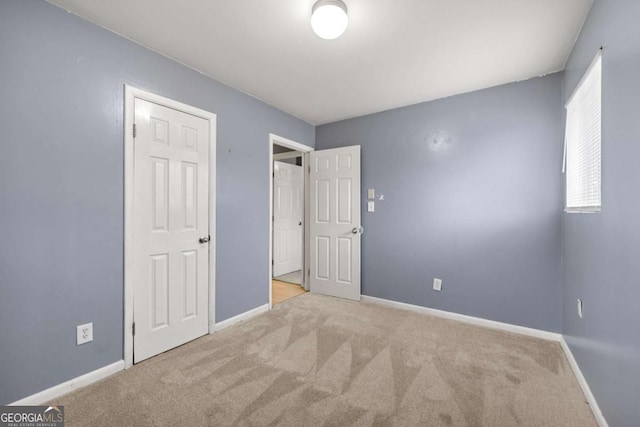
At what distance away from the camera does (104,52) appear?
188 cm

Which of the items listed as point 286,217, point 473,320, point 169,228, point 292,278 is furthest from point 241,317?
point 473,320

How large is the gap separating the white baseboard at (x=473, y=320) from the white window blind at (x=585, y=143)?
1.22 metres

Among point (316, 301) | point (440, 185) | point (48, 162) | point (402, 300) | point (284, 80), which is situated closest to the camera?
point (48, 162)

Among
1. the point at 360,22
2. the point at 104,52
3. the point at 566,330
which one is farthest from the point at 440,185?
the point at 104,52

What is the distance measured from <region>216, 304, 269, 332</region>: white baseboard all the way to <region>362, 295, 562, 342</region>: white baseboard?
4.44 ft

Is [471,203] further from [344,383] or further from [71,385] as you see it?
[71,385]

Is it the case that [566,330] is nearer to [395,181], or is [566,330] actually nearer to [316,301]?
[395,181]

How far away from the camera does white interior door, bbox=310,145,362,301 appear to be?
3566mm

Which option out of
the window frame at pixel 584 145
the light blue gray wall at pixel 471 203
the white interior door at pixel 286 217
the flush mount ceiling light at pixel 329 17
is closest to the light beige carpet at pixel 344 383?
the light blue gray wall at pixel 471 203

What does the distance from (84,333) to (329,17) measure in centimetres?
263

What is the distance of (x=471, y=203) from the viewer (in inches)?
113

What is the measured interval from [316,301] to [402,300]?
43.7 inches

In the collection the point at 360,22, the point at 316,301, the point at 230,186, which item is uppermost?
the point at 360,22

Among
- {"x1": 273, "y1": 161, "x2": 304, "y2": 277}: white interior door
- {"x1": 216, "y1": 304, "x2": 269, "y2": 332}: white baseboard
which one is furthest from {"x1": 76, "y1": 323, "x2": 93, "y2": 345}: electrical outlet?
{"x1": 273, "y1": 161, "x2": 304, "y2": 277}: white interior door
